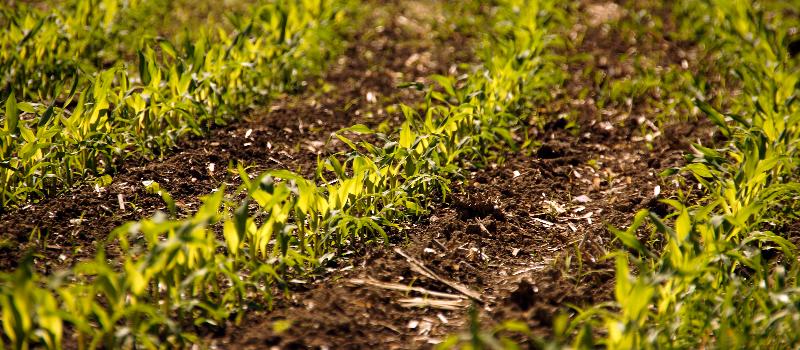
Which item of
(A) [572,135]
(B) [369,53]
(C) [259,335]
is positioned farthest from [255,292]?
(B) [369,53]

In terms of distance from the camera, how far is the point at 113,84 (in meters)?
4.85

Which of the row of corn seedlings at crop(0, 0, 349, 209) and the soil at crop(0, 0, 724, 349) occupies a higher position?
the row of corn seedlings at crop(0, 0, 349, 209)

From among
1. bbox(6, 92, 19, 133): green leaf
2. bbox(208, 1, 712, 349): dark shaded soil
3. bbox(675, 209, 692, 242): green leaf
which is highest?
bbox(6, 92, 19, 133): green leaf

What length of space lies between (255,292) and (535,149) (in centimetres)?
203

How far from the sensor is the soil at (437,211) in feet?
9.62

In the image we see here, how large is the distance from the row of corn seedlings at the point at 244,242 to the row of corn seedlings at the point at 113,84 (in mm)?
597

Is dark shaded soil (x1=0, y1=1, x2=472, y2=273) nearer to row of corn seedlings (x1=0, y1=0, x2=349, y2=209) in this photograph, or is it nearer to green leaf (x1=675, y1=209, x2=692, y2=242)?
row of corn seedlings (x1=0, y1=0, x2=349, y2=209)

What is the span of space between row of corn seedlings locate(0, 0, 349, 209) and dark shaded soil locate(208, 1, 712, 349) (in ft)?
4.48

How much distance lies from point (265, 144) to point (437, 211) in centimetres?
113

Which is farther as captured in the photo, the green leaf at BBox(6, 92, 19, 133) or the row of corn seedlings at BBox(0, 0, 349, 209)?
the row of corn seedlings at BBox(0, 0, 349, 209)

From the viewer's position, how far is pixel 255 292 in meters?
2.99

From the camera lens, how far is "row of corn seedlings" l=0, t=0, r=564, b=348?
2482 mm

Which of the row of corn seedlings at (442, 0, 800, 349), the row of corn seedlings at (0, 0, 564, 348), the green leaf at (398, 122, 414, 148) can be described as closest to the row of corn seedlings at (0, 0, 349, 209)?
the row of corn seedlings at (0, 0, 564, 348)

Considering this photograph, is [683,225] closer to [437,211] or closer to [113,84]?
[437,211]
